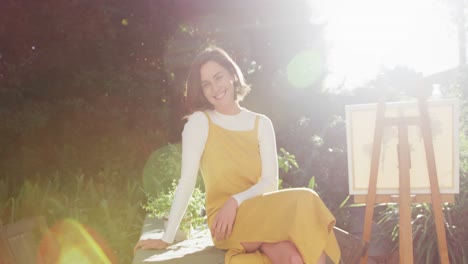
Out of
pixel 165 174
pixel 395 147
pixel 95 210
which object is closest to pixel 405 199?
pixel 395 147

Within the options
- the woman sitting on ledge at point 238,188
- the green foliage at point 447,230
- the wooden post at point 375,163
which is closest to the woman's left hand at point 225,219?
the woman sitting on ledge at point 238,188

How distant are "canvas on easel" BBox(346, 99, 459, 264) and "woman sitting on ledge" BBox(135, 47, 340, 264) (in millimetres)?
631

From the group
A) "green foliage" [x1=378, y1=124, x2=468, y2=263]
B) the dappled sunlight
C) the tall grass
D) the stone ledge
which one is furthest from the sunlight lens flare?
the stone ledge

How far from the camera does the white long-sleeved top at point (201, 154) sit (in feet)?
A: 6.99

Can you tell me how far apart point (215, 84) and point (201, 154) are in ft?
1.18

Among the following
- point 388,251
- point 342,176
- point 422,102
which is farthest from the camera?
point 342,176

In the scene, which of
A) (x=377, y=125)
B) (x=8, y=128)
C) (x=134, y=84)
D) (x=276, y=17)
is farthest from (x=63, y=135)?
(x=377, y=125)

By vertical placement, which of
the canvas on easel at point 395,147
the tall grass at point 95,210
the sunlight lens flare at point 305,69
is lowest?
the tall grass at point 95,210

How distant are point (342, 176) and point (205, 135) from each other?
4.14 meters

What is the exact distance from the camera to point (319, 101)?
275 inches

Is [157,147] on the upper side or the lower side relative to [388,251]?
upper

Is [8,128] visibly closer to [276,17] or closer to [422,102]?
[276,17]

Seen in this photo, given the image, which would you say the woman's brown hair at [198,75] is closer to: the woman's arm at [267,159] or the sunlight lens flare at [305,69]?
the woman's arm at [267,159]

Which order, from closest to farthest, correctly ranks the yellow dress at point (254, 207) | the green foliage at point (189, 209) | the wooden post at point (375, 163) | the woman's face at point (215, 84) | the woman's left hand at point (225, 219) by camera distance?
the yellow dress at point (254, 207), the woman's left hand at point (225, 219), the woman's face at point (215, 84), the wooden post at point (375, 163), the green foliage at point (189, 209)
